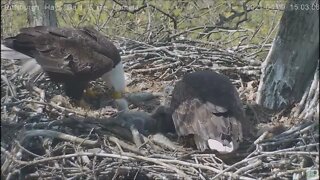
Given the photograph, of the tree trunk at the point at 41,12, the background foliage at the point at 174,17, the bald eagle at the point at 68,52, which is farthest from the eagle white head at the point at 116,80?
the background foliage at the point at 174,17

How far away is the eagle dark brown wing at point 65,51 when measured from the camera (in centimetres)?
484

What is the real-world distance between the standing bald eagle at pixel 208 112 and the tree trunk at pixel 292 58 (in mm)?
409

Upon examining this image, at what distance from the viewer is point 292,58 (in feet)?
15.5

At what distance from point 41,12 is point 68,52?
0.48 meters

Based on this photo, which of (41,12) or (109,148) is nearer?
(109,148)

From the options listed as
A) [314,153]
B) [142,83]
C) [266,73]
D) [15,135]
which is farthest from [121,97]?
[314,153]

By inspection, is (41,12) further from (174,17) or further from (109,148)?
(174,17)

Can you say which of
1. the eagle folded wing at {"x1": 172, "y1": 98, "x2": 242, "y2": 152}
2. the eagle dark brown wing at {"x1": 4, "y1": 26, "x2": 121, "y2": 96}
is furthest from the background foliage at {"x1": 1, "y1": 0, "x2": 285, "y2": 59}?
the eagle folded wing at {"x1": 172, "y1": 98, "x2": 242, "y2": 152}

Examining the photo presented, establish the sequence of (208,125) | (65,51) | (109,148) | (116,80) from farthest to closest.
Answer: (116,80)
(65,51)
(208,125)
(109,148)

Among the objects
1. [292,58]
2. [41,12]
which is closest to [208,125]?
[292,58]

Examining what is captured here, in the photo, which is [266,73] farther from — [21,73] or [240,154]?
[21,73]

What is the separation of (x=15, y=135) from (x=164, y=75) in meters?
2.19

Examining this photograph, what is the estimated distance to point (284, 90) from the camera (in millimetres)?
4914

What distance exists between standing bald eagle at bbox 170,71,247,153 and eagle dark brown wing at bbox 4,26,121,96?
0.72 meters
